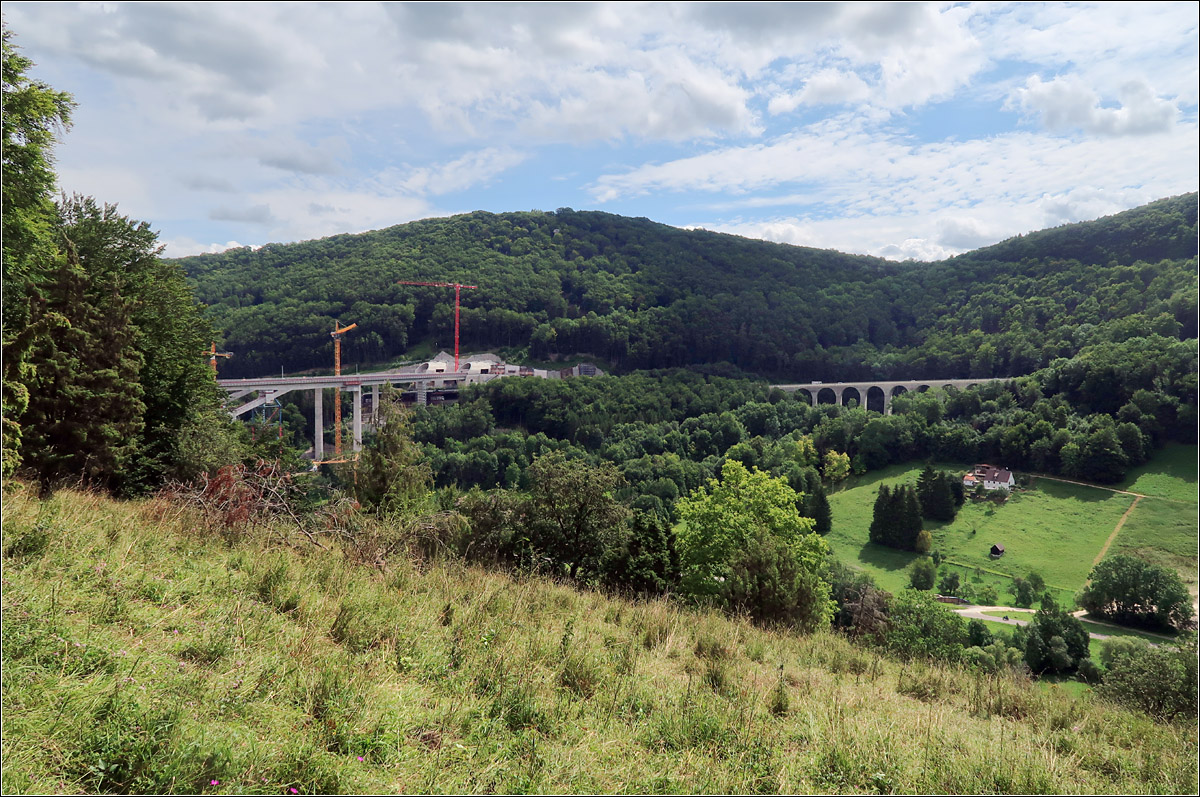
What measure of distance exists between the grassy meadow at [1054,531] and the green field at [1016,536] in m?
0.07

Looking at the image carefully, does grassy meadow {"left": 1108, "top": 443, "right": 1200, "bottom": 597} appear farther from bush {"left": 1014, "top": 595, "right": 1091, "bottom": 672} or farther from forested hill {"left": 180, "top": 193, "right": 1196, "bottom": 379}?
forested hill {"left": 180, "top": 193, "right": 1196, "bottom": 379}

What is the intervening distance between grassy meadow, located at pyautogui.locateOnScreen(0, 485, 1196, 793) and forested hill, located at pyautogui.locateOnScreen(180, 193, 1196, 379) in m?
93.5

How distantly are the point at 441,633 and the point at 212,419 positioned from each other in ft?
44.8

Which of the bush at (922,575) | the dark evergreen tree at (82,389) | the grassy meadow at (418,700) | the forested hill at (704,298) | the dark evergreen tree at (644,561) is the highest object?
the forested hill at (704,298)

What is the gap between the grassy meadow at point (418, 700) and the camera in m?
2.53

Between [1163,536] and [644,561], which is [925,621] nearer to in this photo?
[644,561]

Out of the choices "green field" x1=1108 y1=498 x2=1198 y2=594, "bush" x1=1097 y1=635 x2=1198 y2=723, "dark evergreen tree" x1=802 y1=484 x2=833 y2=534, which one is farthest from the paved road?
"bush" x1=1097 y1=635 x2=1198 y2=723

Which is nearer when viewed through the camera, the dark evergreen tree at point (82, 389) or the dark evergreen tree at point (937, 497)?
the dark evergreen tree at point (82, 389)

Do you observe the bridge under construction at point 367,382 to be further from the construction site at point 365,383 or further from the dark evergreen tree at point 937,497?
the dark evergreen tree at point 937,497

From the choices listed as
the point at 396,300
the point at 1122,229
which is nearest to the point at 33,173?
the point at 396,300

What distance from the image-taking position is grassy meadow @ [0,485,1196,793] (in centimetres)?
253

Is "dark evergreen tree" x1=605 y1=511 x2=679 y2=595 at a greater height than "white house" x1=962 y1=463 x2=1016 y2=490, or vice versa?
"dark evergreen tree" x1=605 y1=511 x2=679 y2=595

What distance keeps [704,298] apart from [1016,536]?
278ft

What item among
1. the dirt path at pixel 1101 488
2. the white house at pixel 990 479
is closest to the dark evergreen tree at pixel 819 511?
the white house at pixel 990 479
